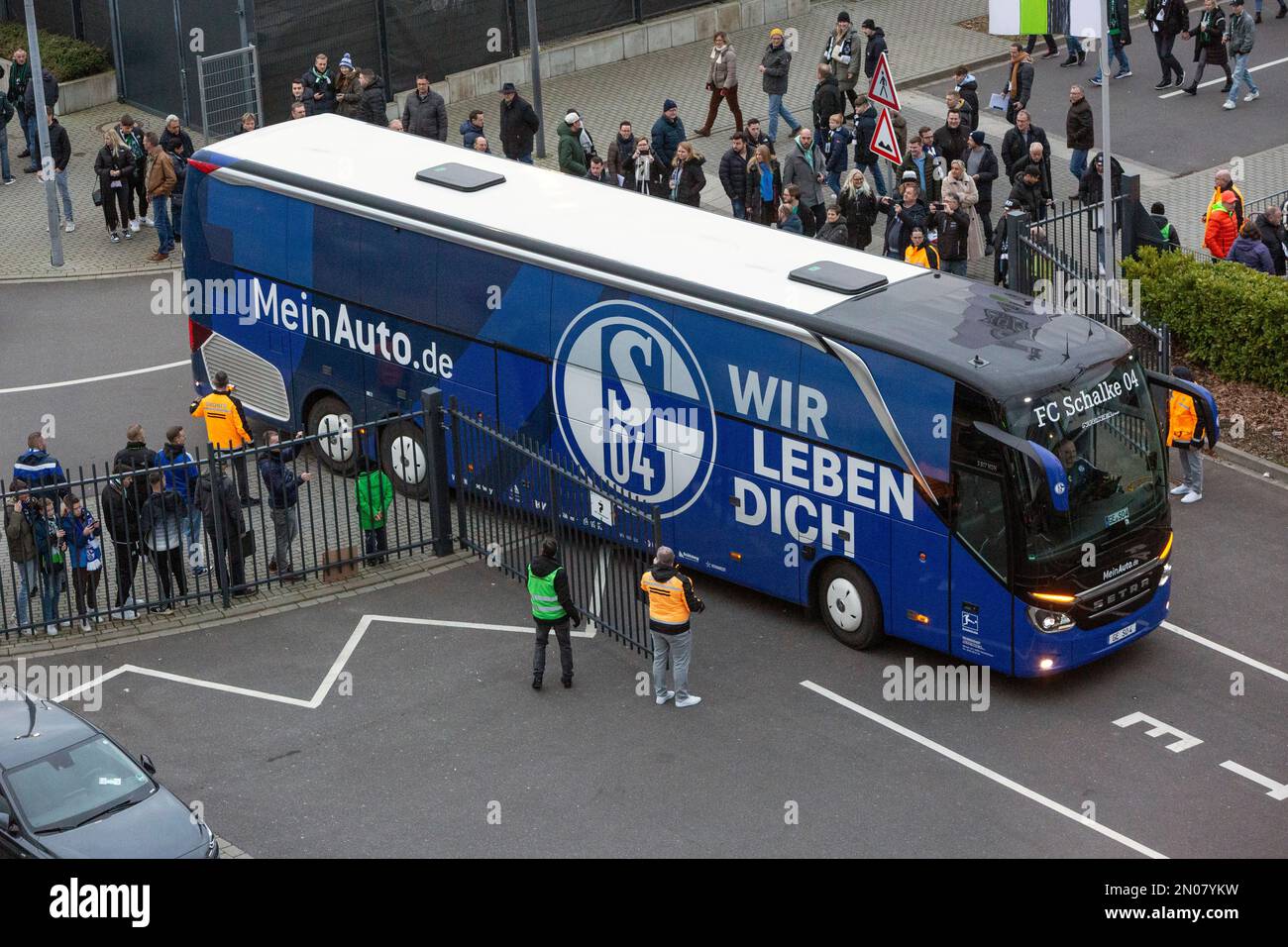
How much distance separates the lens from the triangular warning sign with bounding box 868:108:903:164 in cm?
2541

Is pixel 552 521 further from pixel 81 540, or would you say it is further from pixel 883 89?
pixel 883 89

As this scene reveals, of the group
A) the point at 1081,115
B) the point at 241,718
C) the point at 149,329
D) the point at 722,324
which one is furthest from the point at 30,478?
the point at 1081,115

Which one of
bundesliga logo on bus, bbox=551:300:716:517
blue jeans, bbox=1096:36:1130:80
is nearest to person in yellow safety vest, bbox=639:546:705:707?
bundesliga logo on bus, bbox=551:300:716:517

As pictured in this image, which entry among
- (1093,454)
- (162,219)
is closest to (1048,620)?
(1093,454)

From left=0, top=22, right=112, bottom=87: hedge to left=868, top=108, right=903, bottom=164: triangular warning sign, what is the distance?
1530cm

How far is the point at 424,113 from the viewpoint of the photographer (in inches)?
1165

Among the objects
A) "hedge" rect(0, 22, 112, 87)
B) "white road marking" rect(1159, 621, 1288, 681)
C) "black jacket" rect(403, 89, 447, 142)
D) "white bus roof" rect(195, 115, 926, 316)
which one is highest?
"white bus roof" rect(195, 115, 926, 316)

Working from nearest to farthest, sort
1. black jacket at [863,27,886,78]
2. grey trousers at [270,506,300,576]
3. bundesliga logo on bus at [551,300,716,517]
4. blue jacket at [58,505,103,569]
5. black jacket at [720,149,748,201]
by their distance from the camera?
1. blue jacket at [58,505,103,569]
2. bundesliga logo on bus at [551,300,716,517]
3. grey trousers at [270,506,300,576]
4. black jacket at [720,149,748,201]
5. black jacket at [863,27,886,78]

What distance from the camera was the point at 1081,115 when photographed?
2858 cm

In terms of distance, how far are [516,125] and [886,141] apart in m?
6.72

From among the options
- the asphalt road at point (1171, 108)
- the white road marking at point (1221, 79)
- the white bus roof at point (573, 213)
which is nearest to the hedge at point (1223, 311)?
the white bus roof at point (573, 213)

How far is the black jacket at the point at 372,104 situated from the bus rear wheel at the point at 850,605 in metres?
15.1

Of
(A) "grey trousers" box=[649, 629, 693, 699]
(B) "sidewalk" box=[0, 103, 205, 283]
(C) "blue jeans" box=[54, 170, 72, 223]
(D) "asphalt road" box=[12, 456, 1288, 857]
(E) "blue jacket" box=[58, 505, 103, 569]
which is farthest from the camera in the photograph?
(C) "blue jeans" box=[54, 170, 72, 223]

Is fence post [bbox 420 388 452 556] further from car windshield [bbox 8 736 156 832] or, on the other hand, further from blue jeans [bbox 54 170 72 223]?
blue jeans [bbox 54 170 72 223]
